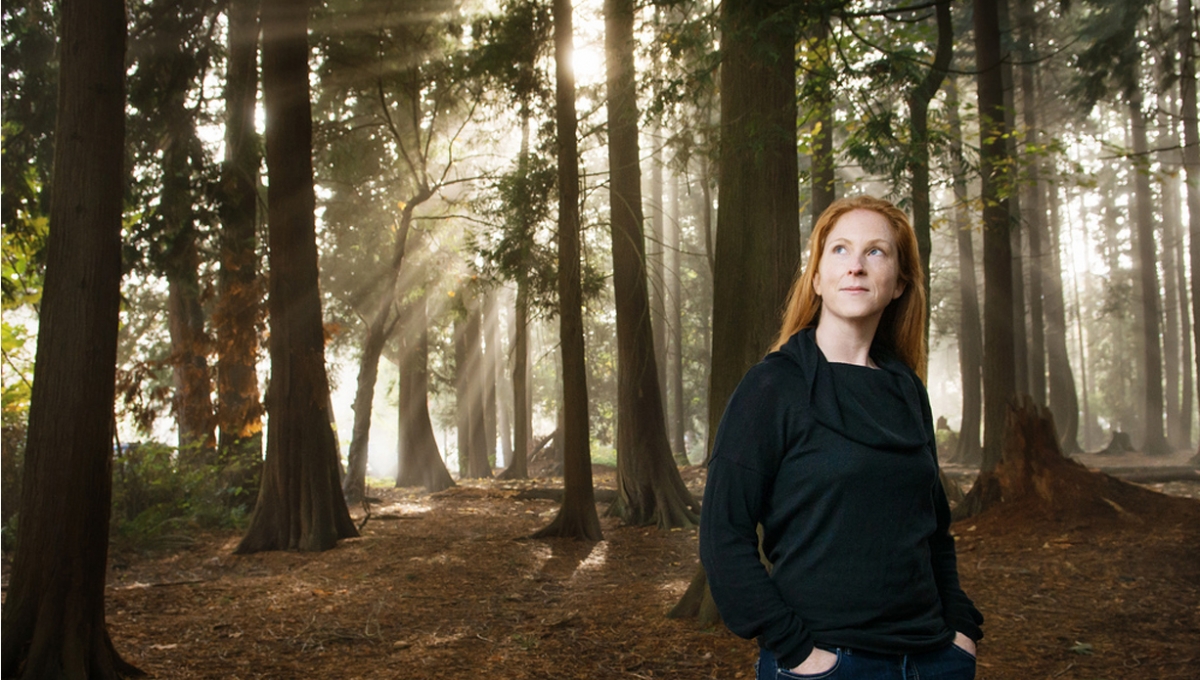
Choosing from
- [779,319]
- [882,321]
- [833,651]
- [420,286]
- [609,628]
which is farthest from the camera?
[420,286]

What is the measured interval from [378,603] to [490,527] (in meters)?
5.29

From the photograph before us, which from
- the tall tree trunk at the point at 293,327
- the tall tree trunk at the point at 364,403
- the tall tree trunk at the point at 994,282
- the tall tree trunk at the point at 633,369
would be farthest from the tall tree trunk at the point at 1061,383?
the tall tree trunk at the point at 293,327

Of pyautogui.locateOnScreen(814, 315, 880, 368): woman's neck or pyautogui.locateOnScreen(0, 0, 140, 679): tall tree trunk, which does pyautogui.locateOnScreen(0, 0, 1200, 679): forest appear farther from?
pyautogui.locateOnScreen(814, 315, 880, 368): woman's neck

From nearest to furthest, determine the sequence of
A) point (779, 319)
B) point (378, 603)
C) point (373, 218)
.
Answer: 1. point (779, 319)
2. point (378, 603)
3. point (373, 218)

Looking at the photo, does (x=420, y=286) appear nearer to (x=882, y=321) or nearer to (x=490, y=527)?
(x=490, y=527)

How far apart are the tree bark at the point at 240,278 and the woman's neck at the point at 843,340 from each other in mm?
13228

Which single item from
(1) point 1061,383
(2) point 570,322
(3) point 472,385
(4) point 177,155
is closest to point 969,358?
(1) point 1061,383

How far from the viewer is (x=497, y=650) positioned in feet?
22.2

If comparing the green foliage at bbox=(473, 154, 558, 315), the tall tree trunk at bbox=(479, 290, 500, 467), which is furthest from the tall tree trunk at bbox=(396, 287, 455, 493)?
the green foliage at bbox=(473, 154, 558, 315)

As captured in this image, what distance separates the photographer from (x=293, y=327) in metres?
12.1

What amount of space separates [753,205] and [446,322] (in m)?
17.9

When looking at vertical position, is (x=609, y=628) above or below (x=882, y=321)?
below

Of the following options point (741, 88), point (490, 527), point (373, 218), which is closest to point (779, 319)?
point (741, 88)

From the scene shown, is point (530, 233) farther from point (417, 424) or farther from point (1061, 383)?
point (1061, 383)
